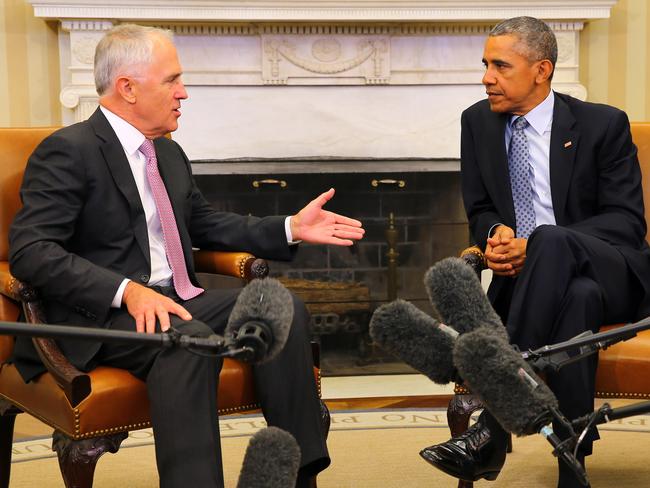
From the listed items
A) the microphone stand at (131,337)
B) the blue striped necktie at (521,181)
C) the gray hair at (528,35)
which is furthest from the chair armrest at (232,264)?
the microphone stand at (131,337)

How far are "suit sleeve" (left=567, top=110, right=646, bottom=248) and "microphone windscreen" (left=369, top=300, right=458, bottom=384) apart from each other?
163 centimetres

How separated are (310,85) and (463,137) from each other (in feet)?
5.77

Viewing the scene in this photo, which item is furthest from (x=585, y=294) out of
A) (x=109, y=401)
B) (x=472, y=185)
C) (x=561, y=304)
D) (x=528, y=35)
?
(x=109, y=401)

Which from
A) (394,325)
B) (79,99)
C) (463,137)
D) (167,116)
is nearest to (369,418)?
(463,137)

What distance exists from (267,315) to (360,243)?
353 cm

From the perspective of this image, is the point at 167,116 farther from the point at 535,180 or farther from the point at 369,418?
the point at 369,418

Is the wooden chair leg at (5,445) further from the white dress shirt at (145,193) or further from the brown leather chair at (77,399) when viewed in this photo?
the white dress shirt at (145,193)

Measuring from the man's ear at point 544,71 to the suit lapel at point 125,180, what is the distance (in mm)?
1263

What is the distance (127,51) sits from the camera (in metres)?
2.51

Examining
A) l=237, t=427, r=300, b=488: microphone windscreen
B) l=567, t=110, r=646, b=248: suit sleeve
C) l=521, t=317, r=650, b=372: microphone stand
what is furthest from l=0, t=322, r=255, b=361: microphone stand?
l=567, t=110, r=646, b=248: suit sleeve

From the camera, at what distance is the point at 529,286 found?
243 cm

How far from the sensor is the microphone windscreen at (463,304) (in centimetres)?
115

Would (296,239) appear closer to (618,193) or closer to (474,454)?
(474,454)

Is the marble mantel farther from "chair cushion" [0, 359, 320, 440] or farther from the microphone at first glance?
the microphone
